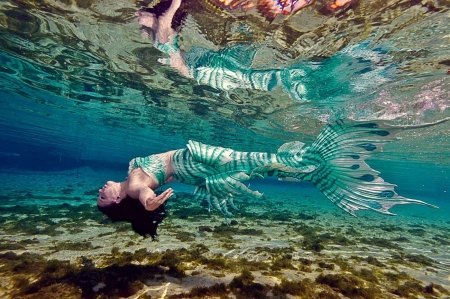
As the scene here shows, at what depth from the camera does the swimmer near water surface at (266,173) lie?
3.46 m

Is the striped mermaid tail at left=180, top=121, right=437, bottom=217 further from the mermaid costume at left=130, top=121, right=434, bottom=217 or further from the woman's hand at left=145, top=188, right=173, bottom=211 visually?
the woman's hand at left=145, top=188, right=173, bottom=211

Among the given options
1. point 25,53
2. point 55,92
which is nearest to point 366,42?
point 25,53

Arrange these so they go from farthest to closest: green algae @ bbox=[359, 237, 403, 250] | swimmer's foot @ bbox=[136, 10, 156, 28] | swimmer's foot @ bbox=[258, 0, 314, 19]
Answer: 1. green algae @ bbox=[359, 237, 403, 250]
2. swimmer's foot @ bbox=[136, 10, 156, 28]
3. swimmer's foot @ bbox=[258, 0, 314, 19]

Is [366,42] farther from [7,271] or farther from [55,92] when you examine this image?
[55,92]

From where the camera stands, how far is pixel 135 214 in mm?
4738

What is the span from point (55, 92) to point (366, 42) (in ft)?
70.0

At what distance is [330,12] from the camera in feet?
22.4

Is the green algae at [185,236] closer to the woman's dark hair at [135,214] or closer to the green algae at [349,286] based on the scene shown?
the woman's dark hair at [135,214]

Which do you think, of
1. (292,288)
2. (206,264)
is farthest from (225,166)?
(206,264)

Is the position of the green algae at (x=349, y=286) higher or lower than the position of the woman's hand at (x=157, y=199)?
lower

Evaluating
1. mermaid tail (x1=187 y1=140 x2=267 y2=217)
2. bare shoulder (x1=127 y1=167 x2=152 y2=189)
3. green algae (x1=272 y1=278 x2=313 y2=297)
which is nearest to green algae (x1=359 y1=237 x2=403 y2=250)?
green algae (x1=272 y1=278 x2=313 y2=297)

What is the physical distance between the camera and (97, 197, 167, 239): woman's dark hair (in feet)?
14.9

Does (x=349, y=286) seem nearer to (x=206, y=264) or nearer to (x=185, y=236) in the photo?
(x=206, y=264)

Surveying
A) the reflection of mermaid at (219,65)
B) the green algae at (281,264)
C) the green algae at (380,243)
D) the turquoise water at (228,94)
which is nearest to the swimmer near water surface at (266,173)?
the turquoise water at (228,94)
